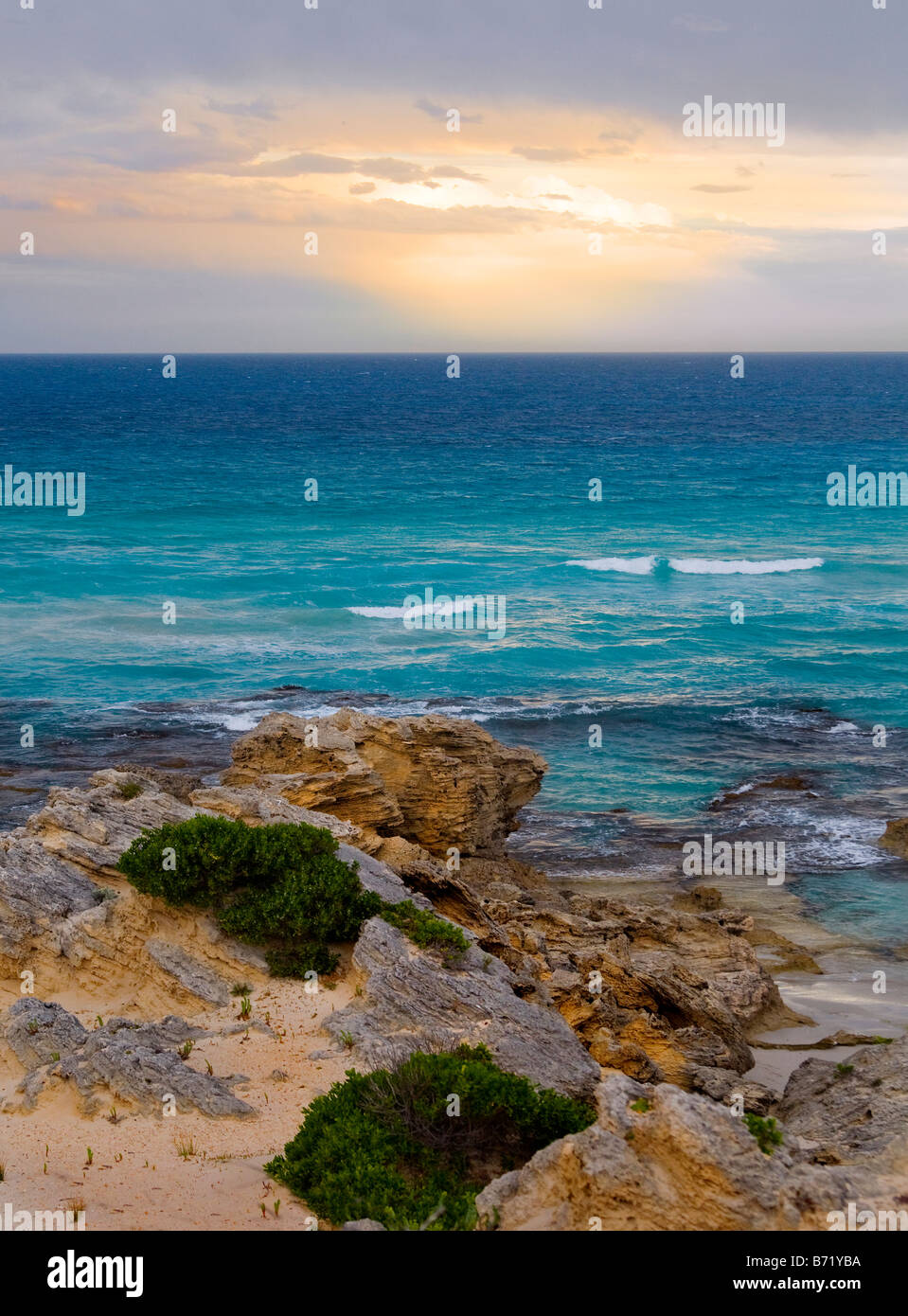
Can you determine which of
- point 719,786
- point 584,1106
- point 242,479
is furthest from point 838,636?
point 242,479

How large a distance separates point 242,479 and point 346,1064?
77.3 metres

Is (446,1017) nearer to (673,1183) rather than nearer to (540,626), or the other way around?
(673,1183)

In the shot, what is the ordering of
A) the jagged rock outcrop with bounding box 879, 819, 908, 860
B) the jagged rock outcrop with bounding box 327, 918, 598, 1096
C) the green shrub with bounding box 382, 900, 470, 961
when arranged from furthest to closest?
1. the jagged rock outcrop with bounding box 879, 819, 908, 860
2. the green shrub with bounding box 382, 900, 470, 961
3. the jagged rock outcrop with bounding box 327, 918, 598, 1096

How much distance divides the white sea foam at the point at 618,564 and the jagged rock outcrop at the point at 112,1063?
4858cm

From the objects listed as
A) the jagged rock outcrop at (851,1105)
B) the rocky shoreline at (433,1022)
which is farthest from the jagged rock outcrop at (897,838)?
the jagged rock outcrop at (851,1105)

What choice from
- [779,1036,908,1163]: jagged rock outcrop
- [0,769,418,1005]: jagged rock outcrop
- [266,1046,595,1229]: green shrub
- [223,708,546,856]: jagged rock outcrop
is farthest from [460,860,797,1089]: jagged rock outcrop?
[266,1046,595,1229]: green shrub

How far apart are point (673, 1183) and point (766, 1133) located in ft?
2.81

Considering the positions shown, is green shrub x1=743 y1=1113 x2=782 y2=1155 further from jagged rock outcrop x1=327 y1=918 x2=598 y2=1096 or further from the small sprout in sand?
the small sprout in sand

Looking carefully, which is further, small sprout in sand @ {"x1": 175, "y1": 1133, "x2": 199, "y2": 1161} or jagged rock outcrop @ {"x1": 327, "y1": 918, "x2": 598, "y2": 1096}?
jagged rock outcrop @ {"x1": 327, "y1": 918, "x2": 598, "y2": 1096}

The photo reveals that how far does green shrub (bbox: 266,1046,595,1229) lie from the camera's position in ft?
31.7

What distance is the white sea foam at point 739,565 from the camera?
2317 inches

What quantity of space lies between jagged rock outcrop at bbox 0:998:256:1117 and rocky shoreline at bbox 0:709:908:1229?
26 mm

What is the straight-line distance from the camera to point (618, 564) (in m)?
60.2

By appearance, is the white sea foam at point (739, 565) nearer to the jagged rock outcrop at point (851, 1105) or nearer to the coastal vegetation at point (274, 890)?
the jagged rock outcrop at point (851, 1105)
